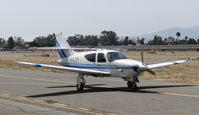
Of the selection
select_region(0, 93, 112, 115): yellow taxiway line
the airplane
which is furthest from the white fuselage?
select_region(0, 93, 112, 115): yellow taxiway line

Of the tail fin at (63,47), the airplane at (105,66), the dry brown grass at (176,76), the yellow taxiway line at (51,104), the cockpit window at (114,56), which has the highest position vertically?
the tail fin at (63,47)

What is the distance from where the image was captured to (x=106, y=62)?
1867 centimetres

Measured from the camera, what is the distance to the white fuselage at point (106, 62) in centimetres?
1781

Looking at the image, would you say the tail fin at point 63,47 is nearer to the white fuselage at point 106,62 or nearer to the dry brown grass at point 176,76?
the white fuselage at point 106,62

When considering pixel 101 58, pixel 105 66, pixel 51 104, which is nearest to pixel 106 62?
pixel 105 66

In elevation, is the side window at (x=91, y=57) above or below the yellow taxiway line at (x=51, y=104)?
above

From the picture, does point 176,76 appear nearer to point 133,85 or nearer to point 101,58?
point 133,85

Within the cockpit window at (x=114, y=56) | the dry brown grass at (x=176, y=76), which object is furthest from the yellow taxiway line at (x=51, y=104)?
the dry brown grass at (x=176, y=76)

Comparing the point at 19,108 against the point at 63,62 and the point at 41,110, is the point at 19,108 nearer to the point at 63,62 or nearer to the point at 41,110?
the point at 41,110

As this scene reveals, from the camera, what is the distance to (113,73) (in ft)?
60.2

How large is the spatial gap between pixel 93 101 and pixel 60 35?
9.05 metres

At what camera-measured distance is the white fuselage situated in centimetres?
1781

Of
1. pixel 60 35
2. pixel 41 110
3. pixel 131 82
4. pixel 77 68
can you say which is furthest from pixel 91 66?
pixel 41 110

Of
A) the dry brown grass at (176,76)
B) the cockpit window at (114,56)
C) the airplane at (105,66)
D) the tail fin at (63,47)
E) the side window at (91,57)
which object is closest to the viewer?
the airplane at (105,66)
